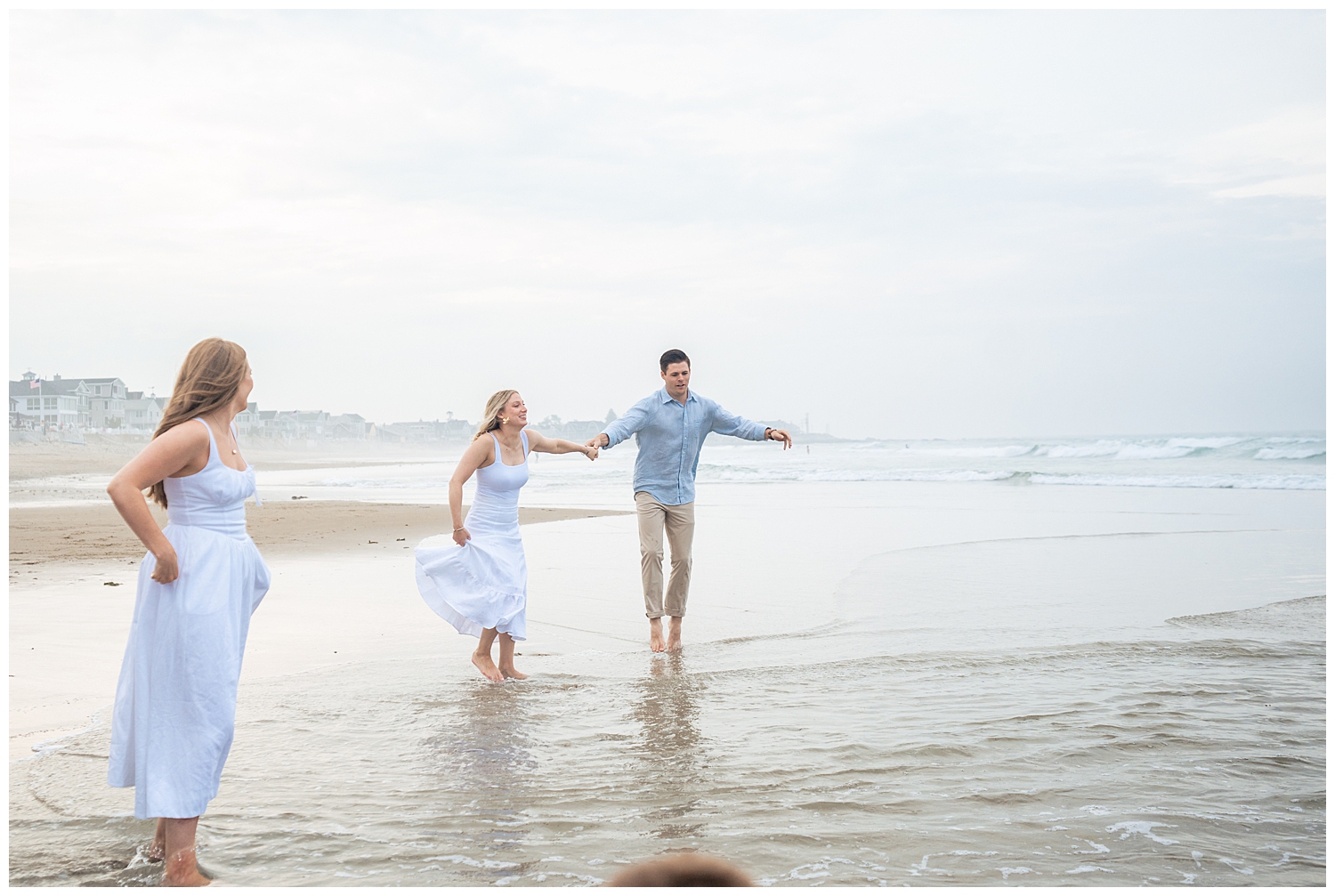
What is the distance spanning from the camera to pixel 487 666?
6000mm

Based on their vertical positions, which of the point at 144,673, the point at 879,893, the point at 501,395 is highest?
the point at 501,395

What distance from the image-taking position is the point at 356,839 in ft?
11.4

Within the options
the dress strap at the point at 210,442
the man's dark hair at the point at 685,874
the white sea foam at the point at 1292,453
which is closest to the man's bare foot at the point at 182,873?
the dress strap at the point at 210,442

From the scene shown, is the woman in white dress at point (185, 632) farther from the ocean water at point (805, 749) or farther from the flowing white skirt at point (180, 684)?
the ocean water at point (805, 749)

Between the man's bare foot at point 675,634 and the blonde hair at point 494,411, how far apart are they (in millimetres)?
2130

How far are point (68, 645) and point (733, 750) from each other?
5.15m

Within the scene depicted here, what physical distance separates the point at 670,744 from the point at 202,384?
2713 millimetres

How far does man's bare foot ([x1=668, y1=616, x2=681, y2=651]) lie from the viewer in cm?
698

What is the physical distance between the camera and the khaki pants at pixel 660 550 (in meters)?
7.21

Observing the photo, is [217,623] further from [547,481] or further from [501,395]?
[547,481]

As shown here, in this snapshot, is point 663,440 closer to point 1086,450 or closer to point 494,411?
point 494,411

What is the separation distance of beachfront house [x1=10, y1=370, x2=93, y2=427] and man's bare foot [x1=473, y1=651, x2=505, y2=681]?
97077 mm

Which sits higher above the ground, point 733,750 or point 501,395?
point 501,395

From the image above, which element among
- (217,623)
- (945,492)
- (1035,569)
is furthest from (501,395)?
(945,492)
